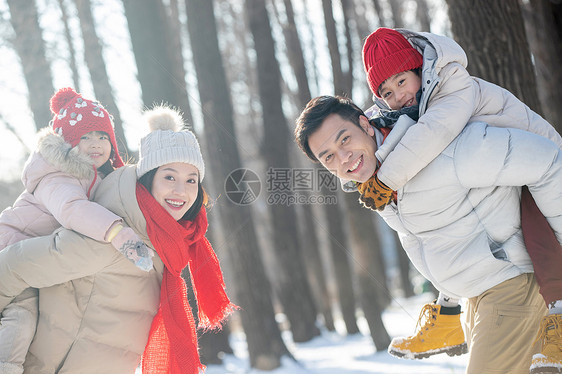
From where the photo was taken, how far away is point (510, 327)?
99.0 inches

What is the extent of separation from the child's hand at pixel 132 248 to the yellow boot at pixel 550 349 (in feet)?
5.72

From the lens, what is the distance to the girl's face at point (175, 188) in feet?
9.43

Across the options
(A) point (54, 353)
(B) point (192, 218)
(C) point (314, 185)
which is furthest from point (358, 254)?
(A) point (54, 353)

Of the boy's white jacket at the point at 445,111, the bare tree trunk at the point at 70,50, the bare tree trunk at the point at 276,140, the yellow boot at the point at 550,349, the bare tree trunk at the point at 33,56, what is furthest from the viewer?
the bare tree trunk at the point at 70,50

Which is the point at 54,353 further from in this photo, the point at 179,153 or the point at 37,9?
the point at 37,9

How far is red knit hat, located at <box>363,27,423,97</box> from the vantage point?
2836mm

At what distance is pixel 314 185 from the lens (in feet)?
22.9

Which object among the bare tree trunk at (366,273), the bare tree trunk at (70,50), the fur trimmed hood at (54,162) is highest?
the bare tree trunk at (70,50)

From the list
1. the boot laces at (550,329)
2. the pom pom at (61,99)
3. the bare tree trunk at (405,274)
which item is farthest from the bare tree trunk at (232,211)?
the bare tree trunk at (405,274)

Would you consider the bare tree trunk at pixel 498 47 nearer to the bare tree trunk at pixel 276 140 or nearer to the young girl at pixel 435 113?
the young girl at pixel 435 113

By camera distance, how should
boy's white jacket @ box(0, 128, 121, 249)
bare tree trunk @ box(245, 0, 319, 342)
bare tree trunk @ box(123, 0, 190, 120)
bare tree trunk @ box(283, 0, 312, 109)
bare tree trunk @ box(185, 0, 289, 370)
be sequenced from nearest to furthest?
boy's white jacket @ box(0, 128, 121, 249) < bare tree trunk @ box(123, 0, 190, 120) < bare tree trunk @ box(185, 0, 289, 370) < bare tree trunk @ box(245, 0, 319, 342) < bare tree trunk @ box(283, 0, 312, 109)
